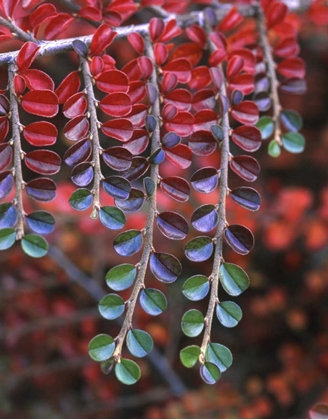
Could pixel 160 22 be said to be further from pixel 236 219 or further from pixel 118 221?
pixel 236 219

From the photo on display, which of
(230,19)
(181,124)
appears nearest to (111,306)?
(181,124)

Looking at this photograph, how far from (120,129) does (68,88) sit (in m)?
0.09

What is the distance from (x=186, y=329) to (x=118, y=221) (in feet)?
0.45

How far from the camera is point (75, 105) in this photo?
56cm

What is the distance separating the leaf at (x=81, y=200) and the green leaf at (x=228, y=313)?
179mm

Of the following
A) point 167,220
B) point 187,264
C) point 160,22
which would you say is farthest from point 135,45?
point 187,264

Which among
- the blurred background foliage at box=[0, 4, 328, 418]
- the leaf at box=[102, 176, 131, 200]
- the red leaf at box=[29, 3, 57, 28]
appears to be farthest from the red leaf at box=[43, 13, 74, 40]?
the blurred background foliage at box=[0, 4, 328, 418]

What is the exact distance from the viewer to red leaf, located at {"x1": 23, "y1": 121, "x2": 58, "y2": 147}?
0.56 meters

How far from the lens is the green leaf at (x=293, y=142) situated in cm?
77

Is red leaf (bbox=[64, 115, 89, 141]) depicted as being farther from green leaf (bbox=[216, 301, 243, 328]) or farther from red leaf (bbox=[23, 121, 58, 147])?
green leaf (bbox=[216, 301, 243, 328])

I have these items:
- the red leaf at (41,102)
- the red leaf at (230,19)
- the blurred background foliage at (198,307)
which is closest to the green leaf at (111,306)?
the red leaf at (41,102)

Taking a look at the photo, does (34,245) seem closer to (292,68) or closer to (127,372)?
(127,372)

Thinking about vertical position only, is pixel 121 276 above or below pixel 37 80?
below

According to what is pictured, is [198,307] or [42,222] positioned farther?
[198,307]
